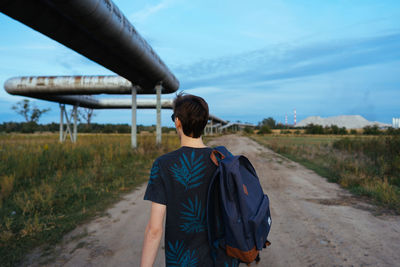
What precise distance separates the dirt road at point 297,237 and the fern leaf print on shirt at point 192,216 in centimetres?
159

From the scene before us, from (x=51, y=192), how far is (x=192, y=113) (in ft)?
15.9

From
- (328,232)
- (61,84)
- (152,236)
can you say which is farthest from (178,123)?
(61,84)

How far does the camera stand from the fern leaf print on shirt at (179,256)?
4.35 feet

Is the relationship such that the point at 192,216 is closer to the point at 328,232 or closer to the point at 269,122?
the point at 328,232

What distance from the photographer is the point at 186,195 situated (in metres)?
1.33

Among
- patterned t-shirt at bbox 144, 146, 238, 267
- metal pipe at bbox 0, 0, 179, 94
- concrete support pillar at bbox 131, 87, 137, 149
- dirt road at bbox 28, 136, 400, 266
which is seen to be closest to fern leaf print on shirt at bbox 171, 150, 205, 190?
patterned t-shirt at bbox 144, 146, 238, 267

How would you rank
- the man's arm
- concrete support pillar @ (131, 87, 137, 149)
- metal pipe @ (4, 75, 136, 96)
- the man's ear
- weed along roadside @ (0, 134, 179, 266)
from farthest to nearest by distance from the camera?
concrete support pillar @ (131, 87, 137, 149)
metal pipe @ (4, 75, 136, 96)
weed along roadside @ (0, 134, 179, 266)
the man's ear
the man's arm

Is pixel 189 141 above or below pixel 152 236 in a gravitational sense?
above

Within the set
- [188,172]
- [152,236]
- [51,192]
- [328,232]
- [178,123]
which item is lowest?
[328,232]

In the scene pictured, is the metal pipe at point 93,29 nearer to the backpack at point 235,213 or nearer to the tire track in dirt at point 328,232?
the backpack at point 235,213

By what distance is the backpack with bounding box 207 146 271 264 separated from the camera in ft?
3.62

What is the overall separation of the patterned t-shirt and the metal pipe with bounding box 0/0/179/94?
472cm

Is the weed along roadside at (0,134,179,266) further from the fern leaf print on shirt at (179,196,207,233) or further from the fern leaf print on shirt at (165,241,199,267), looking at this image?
the fern leaf print on shirt at (179,196,207,233)

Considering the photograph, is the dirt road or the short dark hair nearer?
the short dark hair
